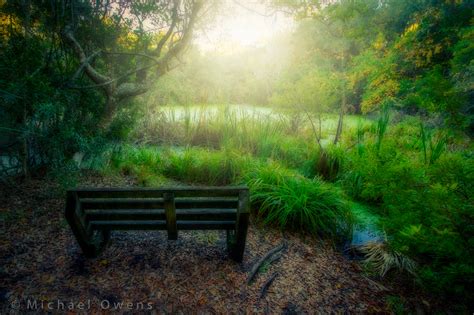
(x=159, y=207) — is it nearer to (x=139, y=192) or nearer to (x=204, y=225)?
(x=139, y=192)

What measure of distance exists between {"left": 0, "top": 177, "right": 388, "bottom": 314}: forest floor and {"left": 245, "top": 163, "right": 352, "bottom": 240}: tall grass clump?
9.7 inches

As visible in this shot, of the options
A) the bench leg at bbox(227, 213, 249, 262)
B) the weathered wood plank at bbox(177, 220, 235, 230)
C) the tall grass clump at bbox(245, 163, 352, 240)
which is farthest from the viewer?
the tall grass clump at bbox(245, 163, 352, 240)

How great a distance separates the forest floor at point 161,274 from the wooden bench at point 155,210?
26 cm

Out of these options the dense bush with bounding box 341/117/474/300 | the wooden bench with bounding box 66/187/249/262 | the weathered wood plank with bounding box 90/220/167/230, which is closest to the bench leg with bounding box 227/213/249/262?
the wooden bench with bounding box 66/187/249/262

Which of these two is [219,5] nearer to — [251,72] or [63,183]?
[63,183]

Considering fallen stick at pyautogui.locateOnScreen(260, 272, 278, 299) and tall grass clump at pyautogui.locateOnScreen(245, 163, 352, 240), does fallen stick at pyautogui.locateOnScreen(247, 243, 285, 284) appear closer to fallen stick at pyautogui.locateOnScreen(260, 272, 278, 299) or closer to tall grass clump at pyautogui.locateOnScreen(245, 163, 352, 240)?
fallen stick at pyautogui.locateOnScreen(260, 272, 278, 299)

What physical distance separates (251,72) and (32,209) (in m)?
10.2

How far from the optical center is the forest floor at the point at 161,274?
176cm

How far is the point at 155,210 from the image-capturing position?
1.96m

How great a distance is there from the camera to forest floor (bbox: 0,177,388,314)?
69.1 inches

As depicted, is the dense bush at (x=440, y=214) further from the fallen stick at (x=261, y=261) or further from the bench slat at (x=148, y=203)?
the bench slat at (x=148, y=203)

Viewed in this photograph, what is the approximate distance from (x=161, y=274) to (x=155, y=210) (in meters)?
0.54

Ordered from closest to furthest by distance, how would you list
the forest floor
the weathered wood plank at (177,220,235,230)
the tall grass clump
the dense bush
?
1. the dense bush
2. the forest floor
3. the weathered wood plank at (177,220,235,230)
4. the tall grass clump

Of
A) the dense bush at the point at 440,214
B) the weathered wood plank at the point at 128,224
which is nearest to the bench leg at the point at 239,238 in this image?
the weathered wood plank at the point at 128,224
